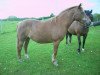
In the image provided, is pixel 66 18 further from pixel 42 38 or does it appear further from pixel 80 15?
pixel 42 38

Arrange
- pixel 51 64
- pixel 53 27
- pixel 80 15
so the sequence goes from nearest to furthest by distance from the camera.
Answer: pixel 80 15
pixel 53 27
pixel 51 64

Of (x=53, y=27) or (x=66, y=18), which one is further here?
(x=53, y=27)

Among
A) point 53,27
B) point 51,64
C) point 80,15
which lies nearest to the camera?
point 80,15

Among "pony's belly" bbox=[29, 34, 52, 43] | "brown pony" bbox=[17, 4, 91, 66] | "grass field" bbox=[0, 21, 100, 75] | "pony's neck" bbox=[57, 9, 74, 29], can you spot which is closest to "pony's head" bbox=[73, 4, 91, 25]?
"brown pony" bbox=[17, 4, 91, 66]

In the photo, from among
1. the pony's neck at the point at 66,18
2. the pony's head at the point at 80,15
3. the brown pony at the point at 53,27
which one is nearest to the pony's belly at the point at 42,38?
the brown pony at the point at 53,27

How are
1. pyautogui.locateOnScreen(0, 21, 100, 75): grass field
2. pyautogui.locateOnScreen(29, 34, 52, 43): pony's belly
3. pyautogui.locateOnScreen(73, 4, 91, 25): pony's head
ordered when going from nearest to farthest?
1. pyautogui.locateOnScreen(0, 21, 100, 75): grass field
2. pyautogui.locateOnScreen(73, 4, 91, 25): pony's head
3. pyautogui.locateOnScreen(29, 34, 52, 43): pony's belly

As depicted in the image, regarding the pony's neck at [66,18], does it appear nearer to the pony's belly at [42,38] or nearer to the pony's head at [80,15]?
the pony's head at [80,15]

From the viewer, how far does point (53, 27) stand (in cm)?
802

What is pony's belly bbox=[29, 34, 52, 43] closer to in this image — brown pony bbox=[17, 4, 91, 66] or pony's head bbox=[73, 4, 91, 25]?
brown pony bbox=[17, 4, 91, 66]

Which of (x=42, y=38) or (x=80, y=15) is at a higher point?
(x=80, y=15)

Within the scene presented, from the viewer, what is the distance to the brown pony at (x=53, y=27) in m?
7.86

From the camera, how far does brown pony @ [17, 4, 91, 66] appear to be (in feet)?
25.8

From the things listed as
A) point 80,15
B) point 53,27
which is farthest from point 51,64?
point 80,15

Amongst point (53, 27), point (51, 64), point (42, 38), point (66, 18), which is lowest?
point (51, 64)
